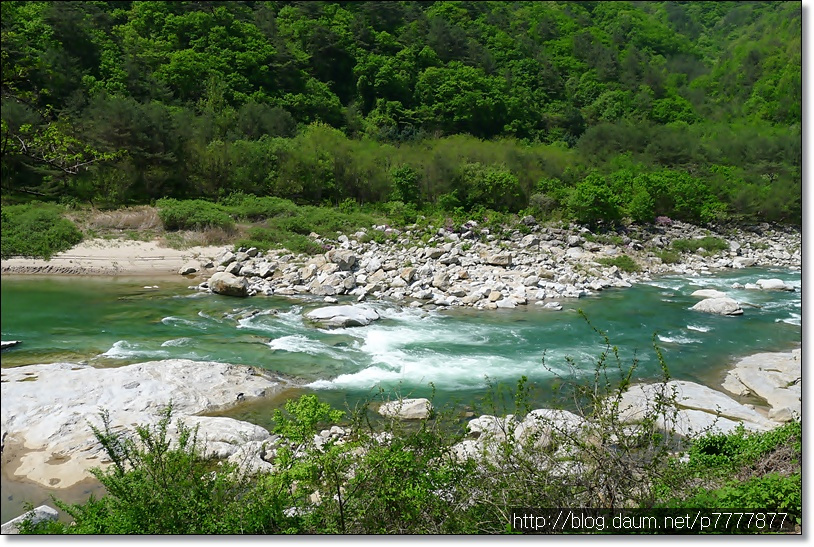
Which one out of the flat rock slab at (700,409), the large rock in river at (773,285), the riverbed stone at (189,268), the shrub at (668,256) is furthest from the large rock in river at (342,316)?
the shrub at (668,256)

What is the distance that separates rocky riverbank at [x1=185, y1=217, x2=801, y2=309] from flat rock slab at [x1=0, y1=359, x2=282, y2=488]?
6.33m

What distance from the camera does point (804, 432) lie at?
4.56 m

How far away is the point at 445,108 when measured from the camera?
40.0m

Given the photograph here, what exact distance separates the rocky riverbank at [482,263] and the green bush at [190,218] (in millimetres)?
2676

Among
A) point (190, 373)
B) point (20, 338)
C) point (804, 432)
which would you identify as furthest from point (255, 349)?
point (804, 432)

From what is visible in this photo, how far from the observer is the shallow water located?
9211 millimetres

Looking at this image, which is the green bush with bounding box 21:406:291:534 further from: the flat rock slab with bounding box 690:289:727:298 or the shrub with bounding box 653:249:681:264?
the shrub with bounding box 653:249:681:264

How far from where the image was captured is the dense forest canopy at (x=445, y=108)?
899 inches

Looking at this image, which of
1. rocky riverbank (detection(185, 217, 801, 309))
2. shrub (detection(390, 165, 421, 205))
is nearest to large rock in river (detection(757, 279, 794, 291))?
rocky riverbank (detection(185, 217, 801, 309))

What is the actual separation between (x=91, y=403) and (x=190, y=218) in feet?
46.2

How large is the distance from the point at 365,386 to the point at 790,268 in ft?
64.3

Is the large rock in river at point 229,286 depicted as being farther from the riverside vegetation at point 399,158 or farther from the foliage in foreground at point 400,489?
the foliage in foreground at point 400,489

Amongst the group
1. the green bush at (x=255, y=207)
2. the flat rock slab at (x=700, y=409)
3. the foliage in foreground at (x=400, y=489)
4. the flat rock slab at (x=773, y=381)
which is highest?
the foliage in foreground at (x=400, y=489)

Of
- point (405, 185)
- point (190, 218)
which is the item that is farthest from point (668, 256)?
point (190, 218)
